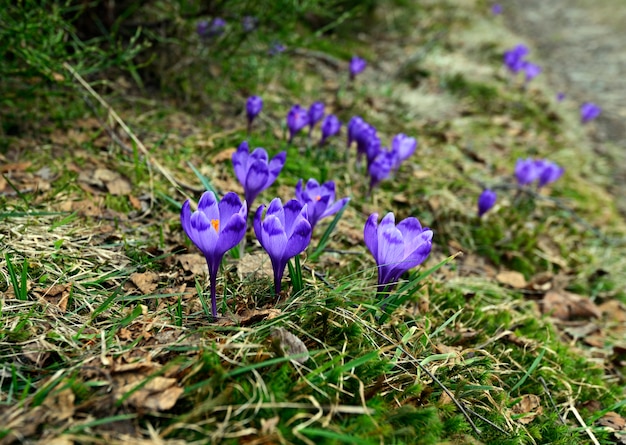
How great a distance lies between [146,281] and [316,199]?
30.7 inches

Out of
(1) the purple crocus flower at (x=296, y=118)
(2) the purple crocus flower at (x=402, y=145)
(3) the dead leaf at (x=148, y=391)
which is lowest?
(2) the purple crocus flower at (x=402, y=145)

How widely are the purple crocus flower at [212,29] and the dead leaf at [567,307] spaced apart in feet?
9.62

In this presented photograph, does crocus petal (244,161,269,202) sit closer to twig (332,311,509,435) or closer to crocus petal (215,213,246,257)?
crocus petal (215,213,246,257)

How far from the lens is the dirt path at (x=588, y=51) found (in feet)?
21.6

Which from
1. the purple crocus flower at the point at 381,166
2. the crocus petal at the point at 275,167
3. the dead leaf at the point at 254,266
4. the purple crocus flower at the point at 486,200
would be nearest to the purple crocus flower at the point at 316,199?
the crocus petal at the point at 275,167

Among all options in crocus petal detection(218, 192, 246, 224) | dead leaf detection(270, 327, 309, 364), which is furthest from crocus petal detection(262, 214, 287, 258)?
dead leaf detection(270, 327, 309, 364)

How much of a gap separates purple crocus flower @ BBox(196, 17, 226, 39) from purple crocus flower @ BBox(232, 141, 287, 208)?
187 centimetres

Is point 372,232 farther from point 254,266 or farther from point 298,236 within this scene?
point 254,266

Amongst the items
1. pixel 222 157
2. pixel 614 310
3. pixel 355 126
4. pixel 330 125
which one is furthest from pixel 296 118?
pixel 614 310

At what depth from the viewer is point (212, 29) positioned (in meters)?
3.86

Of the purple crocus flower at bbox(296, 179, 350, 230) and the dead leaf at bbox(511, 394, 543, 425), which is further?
the purple crocus flower at bbox(296, 179, 350, 230)

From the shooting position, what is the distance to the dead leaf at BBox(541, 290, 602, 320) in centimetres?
281

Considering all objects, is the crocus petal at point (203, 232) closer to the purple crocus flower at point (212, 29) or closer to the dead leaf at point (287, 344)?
the dead leaf at point (287, 344)

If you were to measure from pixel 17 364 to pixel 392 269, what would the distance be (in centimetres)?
124
